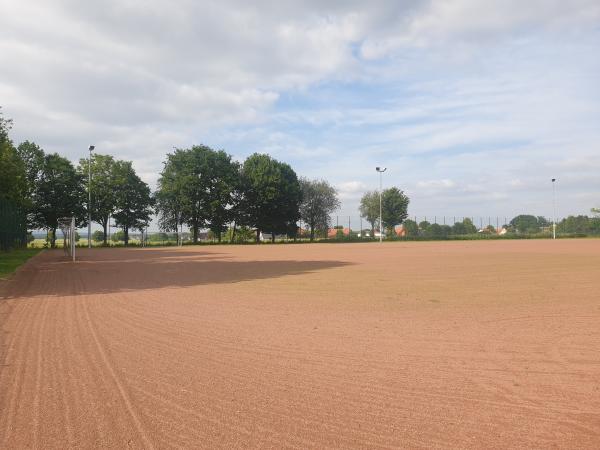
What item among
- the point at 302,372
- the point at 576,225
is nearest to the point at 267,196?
the point at 576,225

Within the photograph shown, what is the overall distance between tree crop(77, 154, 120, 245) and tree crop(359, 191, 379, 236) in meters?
47.6

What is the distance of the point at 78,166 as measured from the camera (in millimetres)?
57906

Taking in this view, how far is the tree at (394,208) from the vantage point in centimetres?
8694

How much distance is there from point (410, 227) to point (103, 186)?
52.5 m

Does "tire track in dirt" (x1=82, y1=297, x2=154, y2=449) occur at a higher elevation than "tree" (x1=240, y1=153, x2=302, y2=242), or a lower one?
lower

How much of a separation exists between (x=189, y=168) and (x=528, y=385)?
204 ft

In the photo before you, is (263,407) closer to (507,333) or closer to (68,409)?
(68,409)

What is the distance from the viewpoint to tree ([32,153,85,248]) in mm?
52906

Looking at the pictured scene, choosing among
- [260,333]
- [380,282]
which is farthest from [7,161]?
[260,333]

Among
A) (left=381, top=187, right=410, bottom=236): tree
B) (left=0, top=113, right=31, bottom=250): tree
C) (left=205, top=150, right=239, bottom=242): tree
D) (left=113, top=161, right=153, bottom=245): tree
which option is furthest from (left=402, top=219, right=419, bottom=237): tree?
(left=0, top=113, right=31, bottom=250): tree

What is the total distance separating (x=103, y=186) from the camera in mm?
57969

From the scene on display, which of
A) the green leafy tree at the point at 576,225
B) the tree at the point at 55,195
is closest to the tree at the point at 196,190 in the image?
the tree at the point at 55,195

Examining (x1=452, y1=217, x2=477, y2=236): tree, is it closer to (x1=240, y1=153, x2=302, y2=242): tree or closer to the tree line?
the tree line

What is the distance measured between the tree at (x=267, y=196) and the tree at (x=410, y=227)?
943 inches
